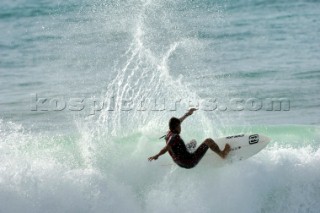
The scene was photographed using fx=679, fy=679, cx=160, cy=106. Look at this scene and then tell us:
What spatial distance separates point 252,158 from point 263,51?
35.3ft

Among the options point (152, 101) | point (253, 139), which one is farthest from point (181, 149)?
point (152, 101)

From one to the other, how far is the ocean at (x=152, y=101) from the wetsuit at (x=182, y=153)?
0.54 metres

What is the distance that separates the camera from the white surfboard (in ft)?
40.5

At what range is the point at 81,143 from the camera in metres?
13.8

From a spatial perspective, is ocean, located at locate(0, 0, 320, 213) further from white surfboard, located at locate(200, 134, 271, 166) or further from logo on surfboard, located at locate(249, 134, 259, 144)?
logo on surfboard, located at locate(249, 134, 259, 144)

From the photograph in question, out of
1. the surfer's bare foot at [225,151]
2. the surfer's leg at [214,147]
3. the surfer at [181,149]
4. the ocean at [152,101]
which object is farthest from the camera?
the ocean at [152,101]

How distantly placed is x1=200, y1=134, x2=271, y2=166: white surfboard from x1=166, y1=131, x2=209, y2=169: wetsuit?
355mm

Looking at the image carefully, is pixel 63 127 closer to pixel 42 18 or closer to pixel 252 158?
pixel 252 158

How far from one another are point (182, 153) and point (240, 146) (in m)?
1.16

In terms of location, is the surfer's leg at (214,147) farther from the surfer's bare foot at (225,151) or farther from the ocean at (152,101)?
the ocean at (152,101)

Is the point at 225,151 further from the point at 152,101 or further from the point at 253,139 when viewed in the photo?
the point at 152,101

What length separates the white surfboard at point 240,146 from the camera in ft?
40.5

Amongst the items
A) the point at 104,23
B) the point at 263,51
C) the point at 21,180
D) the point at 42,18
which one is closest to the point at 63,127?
the point at 21,180

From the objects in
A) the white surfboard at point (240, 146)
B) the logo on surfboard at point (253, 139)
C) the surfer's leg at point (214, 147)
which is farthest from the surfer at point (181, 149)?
the logo on surfboard at point (253, 139)
